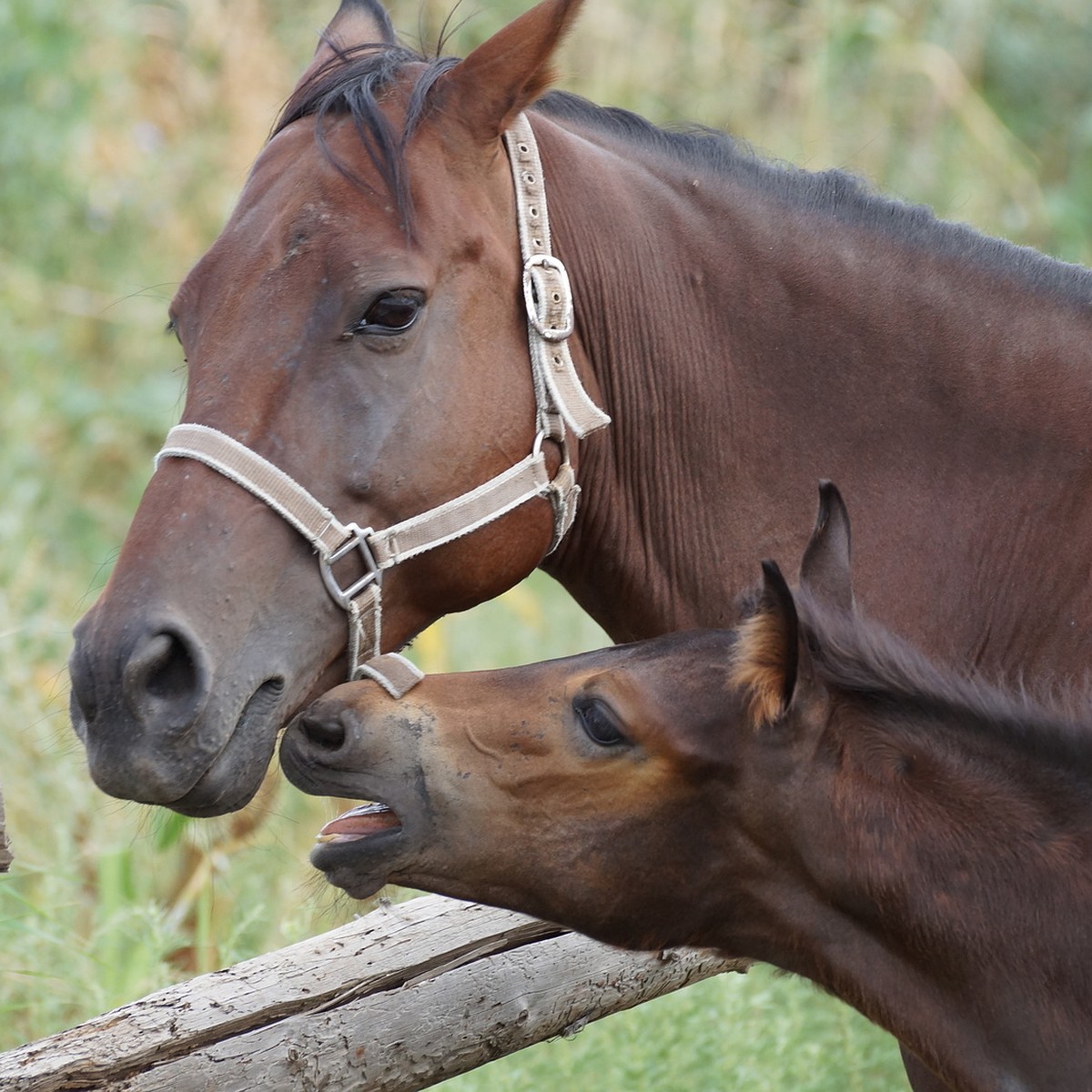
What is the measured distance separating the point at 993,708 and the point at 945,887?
0.28m

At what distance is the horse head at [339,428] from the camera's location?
2.23 meters

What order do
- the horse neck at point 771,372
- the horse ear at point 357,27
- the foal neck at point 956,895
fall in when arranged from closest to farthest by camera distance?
1. the foal neck at point 956,895
2. the horse neck at point 771,372
3. the horse ear at point 357,27

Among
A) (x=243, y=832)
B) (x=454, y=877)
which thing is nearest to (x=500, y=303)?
(x=454, y=877)

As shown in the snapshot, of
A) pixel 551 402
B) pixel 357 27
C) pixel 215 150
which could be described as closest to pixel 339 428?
pixel 551 402

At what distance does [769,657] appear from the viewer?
223cm

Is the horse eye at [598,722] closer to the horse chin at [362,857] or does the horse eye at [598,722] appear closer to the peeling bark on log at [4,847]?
the horse chin at [362,857]

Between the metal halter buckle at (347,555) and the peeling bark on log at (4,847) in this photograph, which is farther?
the metal halter buckle at (347,555)

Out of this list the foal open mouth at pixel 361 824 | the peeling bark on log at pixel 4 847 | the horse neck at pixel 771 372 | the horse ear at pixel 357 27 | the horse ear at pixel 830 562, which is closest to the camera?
the peeling bark on log at pixel 4 847

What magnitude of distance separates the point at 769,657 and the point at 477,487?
0.60 m

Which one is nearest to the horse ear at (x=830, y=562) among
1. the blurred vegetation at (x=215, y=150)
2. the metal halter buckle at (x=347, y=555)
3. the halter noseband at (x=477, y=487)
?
the halter noseband at (x=477, y=487)

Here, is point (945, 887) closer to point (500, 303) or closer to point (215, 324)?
point (500, 303)

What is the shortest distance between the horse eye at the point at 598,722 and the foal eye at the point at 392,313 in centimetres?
70

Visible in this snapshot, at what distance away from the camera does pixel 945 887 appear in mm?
2191

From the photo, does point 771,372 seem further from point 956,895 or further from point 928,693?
point 956,895
